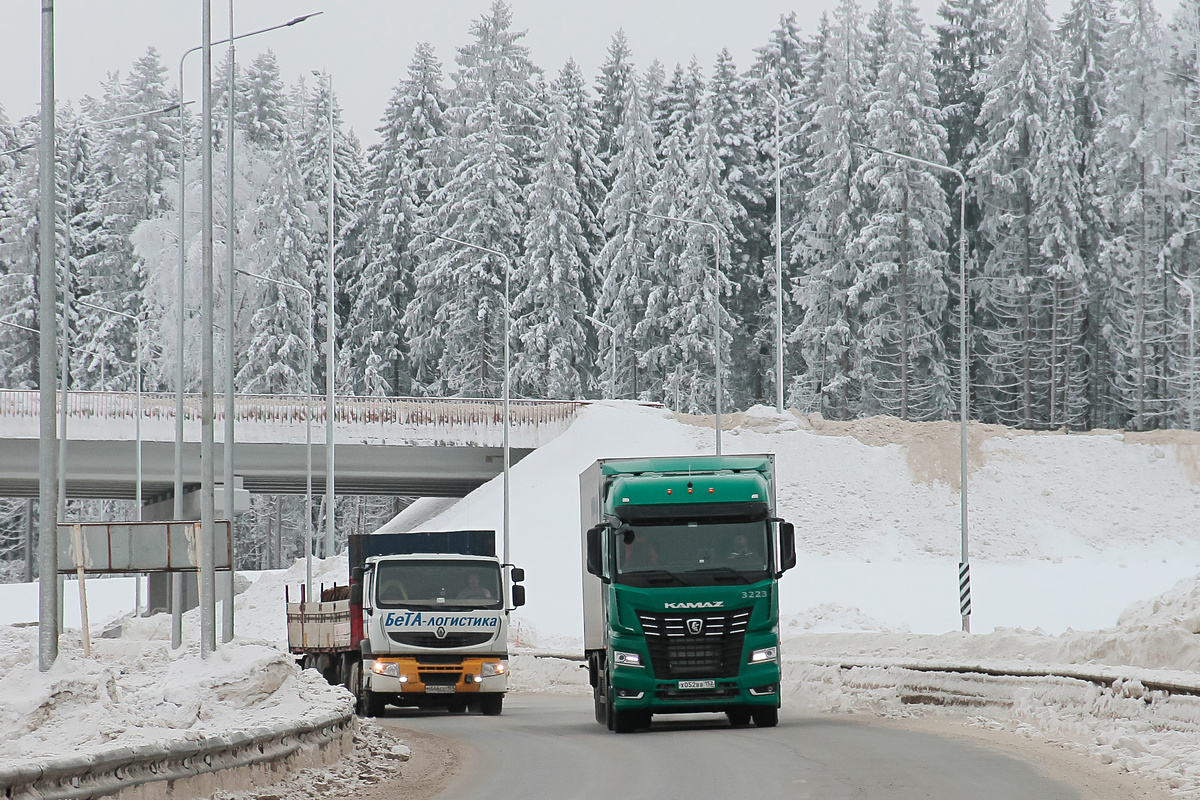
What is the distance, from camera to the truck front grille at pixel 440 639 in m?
23.2

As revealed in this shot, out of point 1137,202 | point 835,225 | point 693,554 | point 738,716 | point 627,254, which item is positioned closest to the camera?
point 693,554

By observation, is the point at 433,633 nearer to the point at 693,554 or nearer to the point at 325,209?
the point at 693,554

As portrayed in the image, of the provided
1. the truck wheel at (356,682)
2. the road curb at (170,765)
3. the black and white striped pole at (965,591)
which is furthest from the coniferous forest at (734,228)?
the road curb at (170,765)

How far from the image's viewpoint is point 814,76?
3420 inches

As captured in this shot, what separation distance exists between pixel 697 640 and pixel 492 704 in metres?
6.03

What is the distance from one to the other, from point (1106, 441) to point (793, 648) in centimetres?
3582

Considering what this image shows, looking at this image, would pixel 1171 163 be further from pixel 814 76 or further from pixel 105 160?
pixel 105 160

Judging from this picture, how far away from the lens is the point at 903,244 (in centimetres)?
8019

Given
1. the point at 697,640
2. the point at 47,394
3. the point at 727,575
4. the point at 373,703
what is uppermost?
the point at 47,394

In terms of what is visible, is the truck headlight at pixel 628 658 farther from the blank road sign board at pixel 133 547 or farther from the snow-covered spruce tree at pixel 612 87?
the snow-covered spruce tree at pixel 612 87

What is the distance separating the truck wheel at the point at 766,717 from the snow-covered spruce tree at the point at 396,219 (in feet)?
227

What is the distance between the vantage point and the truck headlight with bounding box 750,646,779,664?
1895cm

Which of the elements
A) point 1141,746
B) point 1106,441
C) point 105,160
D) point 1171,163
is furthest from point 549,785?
point 105,160

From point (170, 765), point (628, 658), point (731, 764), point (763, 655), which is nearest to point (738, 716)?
point (763, 655)
